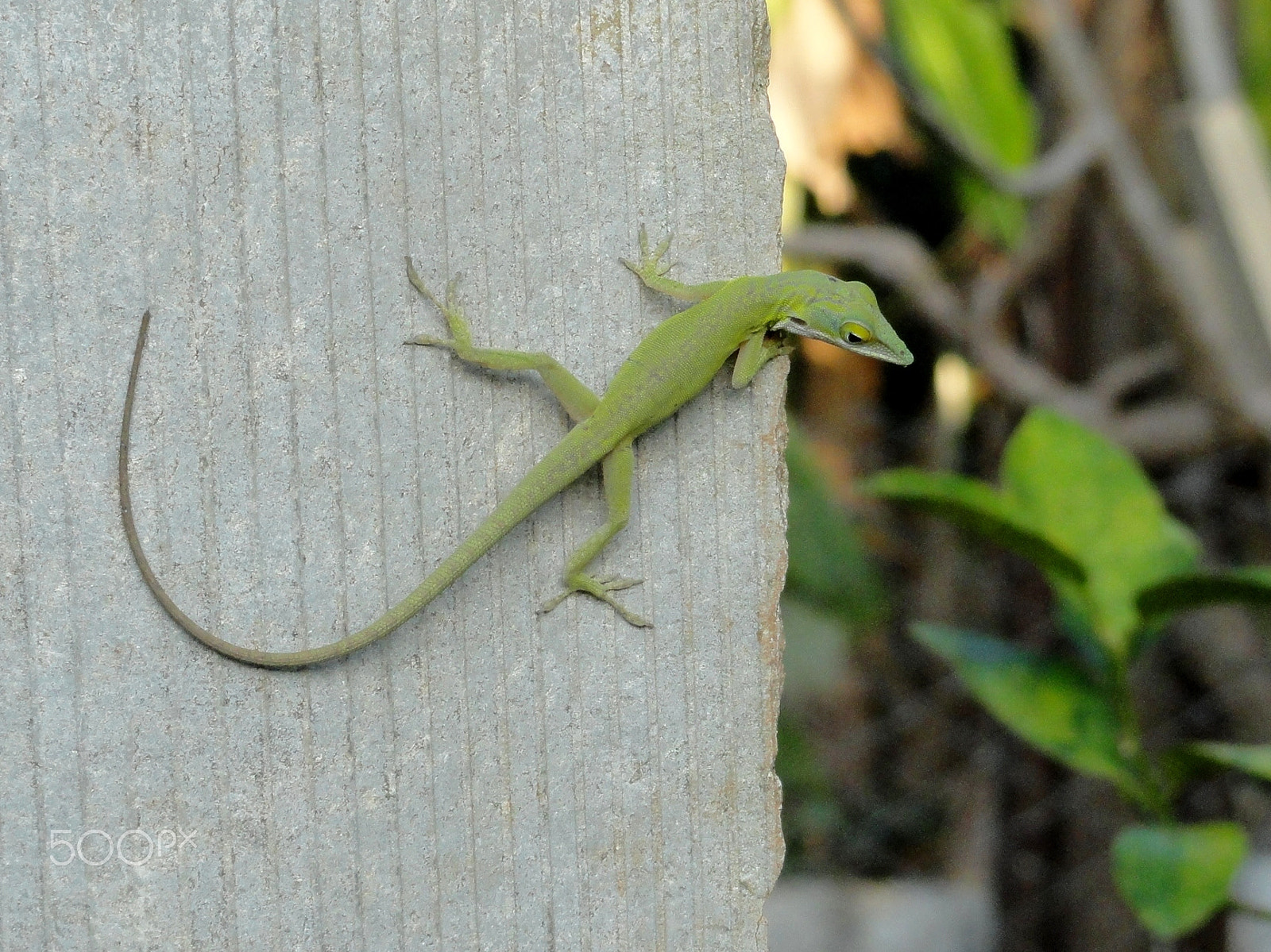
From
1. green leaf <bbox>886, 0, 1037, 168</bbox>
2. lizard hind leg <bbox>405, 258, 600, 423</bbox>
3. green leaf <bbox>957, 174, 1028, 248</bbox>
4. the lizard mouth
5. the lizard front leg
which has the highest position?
green leaf <bbox>886, 0, 1037, 168</bbox>

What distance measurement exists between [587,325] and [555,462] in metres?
0.18

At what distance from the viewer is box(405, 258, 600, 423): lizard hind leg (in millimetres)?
1402

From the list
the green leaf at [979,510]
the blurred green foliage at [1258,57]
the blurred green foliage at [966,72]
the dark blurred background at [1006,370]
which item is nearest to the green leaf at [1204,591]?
the green leaf at [979,510]

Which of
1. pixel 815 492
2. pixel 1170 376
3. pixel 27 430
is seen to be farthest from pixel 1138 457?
pixel 27 430

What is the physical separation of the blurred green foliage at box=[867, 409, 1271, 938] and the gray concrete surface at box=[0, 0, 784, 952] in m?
0.88

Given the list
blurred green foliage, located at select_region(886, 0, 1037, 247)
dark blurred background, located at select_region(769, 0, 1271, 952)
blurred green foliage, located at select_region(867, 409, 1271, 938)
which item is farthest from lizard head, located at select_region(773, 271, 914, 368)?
blurred green foliage, located at select_region(886, 0, 1037, 247)

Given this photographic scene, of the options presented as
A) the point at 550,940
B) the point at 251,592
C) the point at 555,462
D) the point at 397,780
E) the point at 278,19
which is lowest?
the point at 550,940

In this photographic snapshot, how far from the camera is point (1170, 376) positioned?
3.91m

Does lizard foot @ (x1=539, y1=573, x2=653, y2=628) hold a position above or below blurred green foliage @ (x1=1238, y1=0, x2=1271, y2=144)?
below

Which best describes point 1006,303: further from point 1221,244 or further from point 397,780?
point 397,780

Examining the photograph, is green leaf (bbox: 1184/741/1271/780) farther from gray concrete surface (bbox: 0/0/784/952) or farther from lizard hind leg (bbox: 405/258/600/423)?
lizard hind leg (bbox: 405/258/600/423)

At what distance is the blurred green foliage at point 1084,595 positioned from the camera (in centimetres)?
216

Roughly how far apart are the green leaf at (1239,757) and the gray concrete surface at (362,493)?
103 centimetres

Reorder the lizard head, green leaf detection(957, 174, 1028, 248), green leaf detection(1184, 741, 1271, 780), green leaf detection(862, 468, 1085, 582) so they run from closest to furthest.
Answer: the lizard head, green leaf detection(1184, 741, 1271, 780), green leaf detection(862, 468, 1085, 582), green leaf detection(957, 174, 1028, 248)
